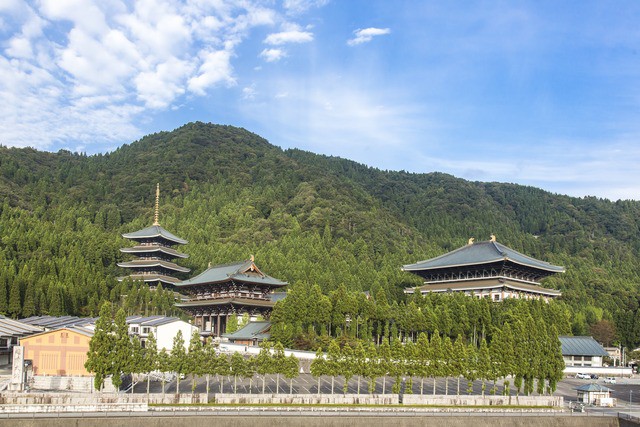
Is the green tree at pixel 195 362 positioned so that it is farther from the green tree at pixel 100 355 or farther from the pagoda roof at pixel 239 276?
the pagoda roof at pixel 239 276

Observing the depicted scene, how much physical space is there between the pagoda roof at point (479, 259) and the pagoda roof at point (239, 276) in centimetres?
1732

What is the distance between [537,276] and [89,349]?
5613cm

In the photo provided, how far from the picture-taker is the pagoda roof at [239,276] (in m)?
80.2

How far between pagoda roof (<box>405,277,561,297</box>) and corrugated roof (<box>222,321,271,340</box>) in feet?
60.0

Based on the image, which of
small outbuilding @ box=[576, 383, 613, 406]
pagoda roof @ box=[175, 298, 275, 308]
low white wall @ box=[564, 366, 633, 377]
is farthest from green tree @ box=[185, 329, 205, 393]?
low white wall @ box=[564, 366, 633, 377]

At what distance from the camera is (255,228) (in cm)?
12481

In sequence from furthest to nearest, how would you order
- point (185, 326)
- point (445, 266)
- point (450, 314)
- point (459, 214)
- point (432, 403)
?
1. point (459, 214)
2. point (445, 266)
3. point (450, 314)
4. point (185, 326)
5. point (432, 403)

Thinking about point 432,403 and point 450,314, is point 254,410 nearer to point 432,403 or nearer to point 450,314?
point 432,403

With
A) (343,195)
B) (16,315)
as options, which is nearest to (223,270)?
(16,315)

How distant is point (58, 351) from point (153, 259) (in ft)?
185

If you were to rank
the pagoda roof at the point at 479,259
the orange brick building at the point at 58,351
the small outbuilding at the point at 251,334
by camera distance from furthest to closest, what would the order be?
the pagoda roof at the point at 479,259 < the small outbuilding at the point at 251,334 < the orange brick building at the point at 58,351

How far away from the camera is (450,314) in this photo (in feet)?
205

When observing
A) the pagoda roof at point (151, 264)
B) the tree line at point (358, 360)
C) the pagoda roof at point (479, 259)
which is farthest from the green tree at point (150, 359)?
the pagoda roof at point (151, 264)

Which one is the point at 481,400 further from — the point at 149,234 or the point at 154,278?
the point at 149,234
